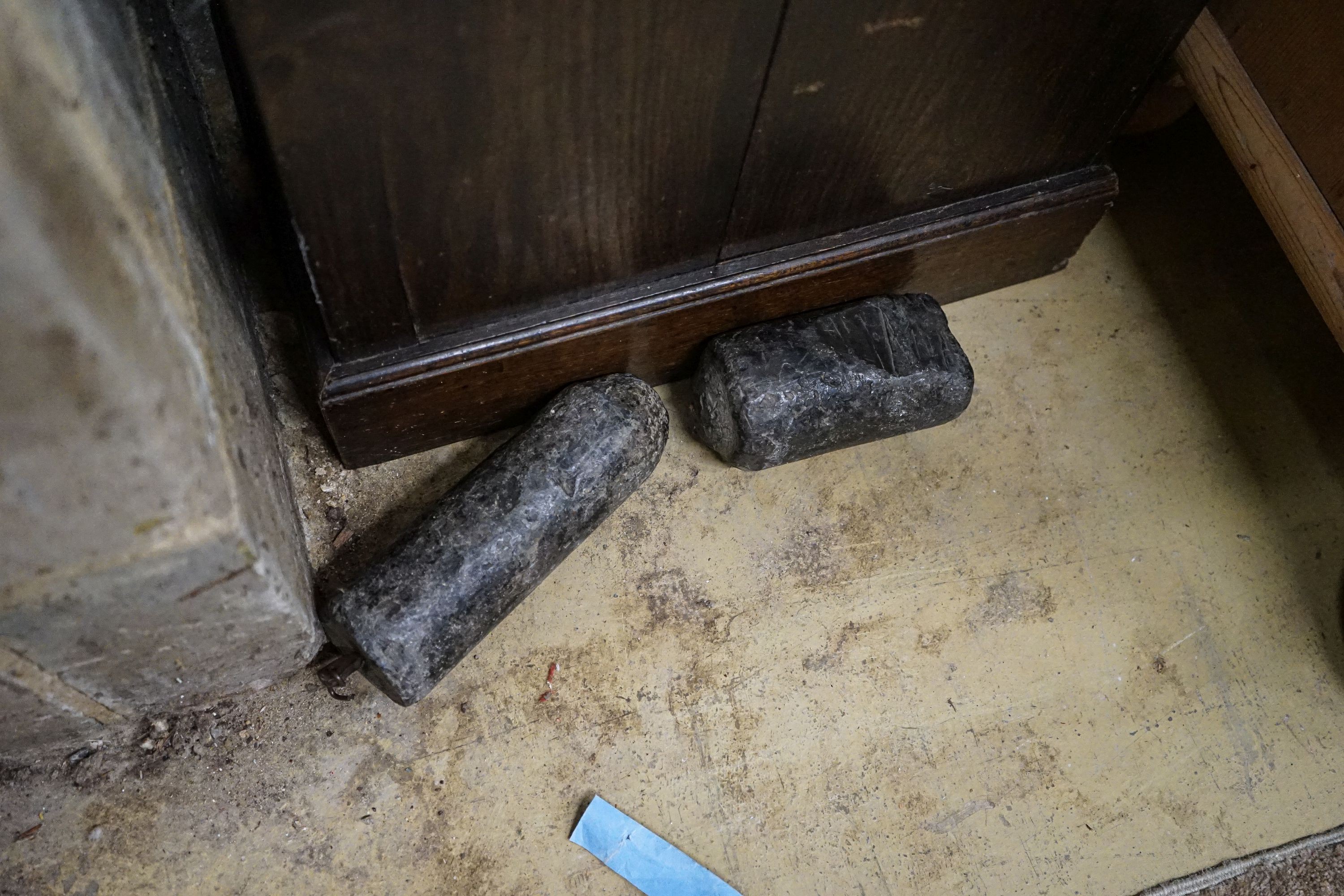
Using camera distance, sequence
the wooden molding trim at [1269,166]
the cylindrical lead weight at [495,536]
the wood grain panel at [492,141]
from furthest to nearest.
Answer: the wooden molding trim at [1269,166]
the cylindrical lead weight at [495,536]
the wood grain panel at [492,141]

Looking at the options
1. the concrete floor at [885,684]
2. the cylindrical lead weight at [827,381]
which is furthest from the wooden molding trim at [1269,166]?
the cylindrical lead weight at [827,381]

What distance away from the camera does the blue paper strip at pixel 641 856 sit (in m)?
1.70

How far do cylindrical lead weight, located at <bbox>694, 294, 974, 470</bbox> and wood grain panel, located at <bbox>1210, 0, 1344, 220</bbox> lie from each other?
2.12ft

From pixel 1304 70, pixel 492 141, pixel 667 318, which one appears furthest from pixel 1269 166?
pixel 492 141

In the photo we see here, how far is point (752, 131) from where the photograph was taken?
1565 millimetres

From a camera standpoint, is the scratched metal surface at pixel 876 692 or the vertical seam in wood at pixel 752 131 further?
the scratched metal surface at pixel 876 692

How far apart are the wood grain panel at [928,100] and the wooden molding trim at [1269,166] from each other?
215mm

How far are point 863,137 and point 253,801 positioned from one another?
1432 mm

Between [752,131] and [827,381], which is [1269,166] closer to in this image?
[827,381]

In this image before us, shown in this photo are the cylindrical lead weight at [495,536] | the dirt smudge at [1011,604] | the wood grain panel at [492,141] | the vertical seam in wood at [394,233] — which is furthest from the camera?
the dirt smudge at [1011,604]

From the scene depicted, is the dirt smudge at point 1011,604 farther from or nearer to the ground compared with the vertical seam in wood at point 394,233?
nearer to the ground

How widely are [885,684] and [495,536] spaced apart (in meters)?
0.73

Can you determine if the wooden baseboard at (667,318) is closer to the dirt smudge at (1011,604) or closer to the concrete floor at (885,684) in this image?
the concrete floor at (885,684)

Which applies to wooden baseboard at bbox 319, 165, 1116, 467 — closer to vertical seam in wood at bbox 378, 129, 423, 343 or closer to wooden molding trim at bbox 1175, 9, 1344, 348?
vertical seam in wood at bbox 378, 129, 423, 343
